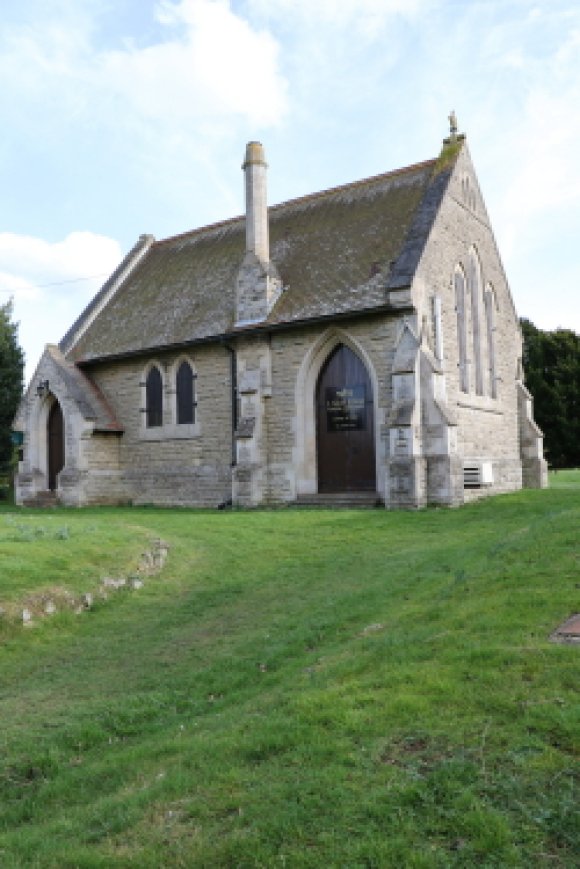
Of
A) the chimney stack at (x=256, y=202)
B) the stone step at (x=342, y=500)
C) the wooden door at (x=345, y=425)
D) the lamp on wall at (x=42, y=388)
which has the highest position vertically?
the chimney stack at (x=256, y=202)

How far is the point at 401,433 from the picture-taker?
56.1 ft

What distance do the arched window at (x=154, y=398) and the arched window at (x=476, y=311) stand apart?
10.3 m

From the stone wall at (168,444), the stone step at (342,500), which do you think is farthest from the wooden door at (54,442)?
the stone step at (342,500)

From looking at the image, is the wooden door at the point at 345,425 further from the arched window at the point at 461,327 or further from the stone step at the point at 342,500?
the arched window at the point at 461,327

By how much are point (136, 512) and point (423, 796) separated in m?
17.4

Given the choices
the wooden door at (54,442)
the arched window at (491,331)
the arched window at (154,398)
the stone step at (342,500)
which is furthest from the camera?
the wooden door at (54,442)

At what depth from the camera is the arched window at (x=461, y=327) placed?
825 inches

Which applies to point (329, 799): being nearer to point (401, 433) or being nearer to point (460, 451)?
point (401, 433)

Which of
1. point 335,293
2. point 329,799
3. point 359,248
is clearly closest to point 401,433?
point 335,293

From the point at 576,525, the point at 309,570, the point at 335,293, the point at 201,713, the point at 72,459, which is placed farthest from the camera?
the point at 72,459

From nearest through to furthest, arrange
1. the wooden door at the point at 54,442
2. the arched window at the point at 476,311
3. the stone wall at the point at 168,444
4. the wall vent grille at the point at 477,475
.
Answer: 1. the wall vent grille at the point at 477,475
2. the stone wall at the point at 168,444
3. the arched window at the point at 476,311
4. the wooden door at the point at 54,442

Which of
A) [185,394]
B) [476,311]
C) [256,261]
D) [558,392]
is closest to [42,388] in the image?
[185,394]

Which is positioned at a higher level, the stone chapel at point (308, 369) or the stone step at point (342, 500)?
the stone chapel at point (308, 369)

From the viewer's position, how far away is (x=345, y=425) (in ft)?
64.1
